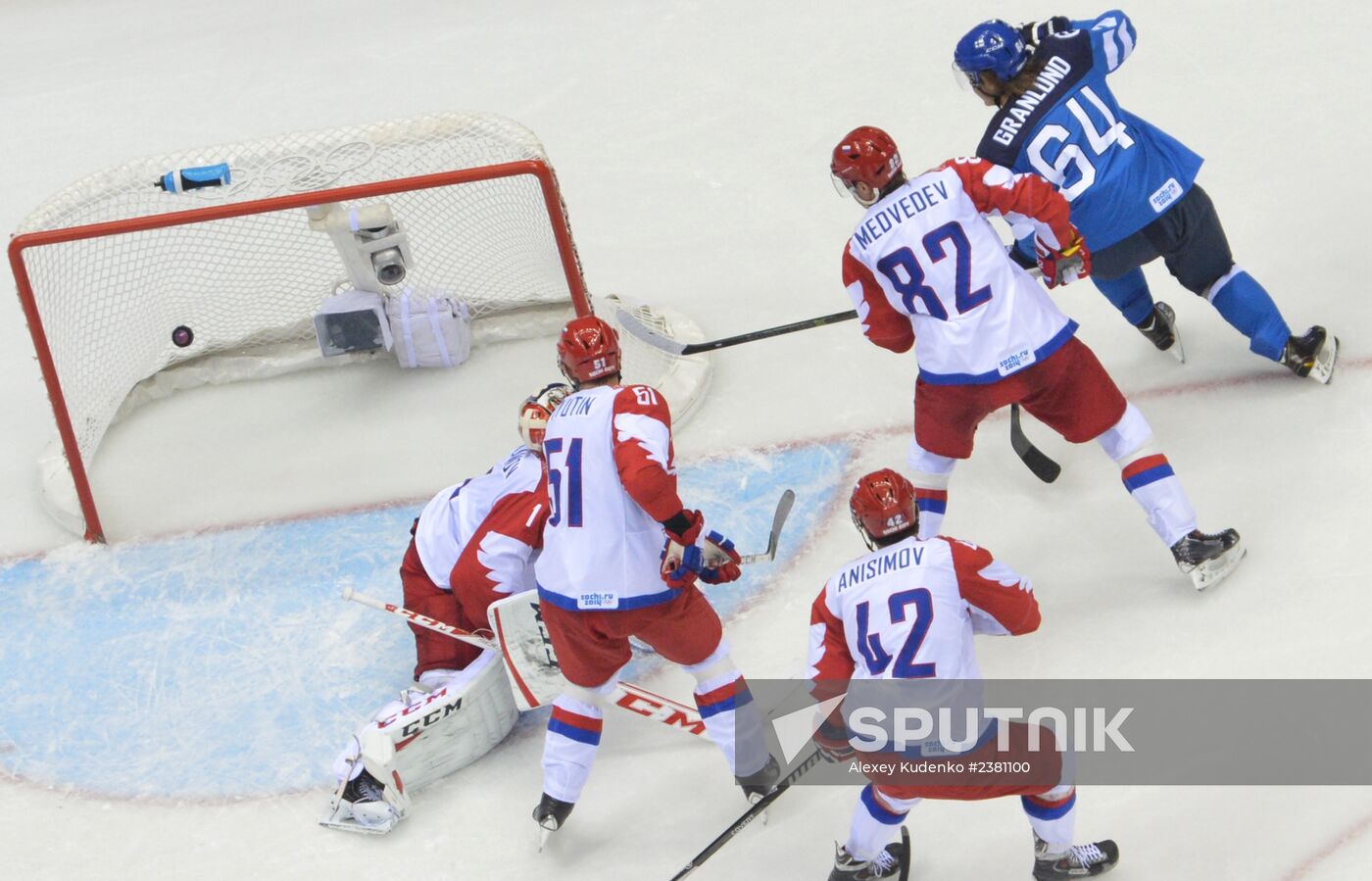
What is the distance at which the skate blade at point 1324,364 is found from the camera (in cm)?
409

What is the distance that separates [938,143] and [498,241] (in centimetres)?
165

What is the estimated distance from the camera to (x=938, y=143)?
550cm

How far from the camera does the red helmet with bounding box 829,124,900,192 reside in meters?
3.39

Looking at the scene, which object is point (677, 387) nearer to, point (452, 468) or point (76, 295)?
point (452, 468)

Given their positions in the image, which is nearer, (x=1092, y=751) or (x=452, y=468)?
(x=1092, y=751)

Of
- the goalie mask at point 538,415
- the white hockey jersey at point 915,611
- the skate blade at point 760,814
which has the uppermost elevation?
the goalie mask at point 538,415

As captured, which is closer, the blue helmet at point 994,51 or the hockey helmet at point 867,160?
the hockey helmet at point 867,160

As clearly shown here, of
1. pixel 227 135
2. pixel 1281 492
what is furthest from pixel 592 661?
pixel 227 135

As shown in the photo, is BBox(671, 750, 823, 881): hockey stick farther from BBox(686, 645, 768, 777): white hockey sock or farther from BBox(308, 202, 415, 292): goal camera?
BBox(308, 202, 415, 292): goal camera

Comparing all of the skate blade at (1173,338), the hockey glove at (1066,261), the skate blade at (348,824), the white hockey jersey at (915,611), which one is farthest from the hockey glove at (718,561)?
the skate blade at (1173,338)

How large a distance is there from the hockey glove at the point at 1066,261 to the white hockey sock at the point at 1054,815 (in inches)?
45.3

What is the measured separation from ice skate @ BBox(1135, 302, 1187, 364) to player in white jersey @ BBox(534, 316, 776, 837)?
1.53m

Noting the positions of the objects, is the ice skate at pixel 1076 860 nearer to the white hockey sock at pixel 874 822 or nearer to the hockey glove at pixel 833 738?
the white hockey sock at pixel 874 822

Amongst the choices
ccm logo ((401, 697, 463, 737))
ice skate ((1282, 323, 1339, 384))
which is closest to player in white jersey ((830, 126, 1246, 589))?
ice skate ((1282, 323, 1339, 384))
